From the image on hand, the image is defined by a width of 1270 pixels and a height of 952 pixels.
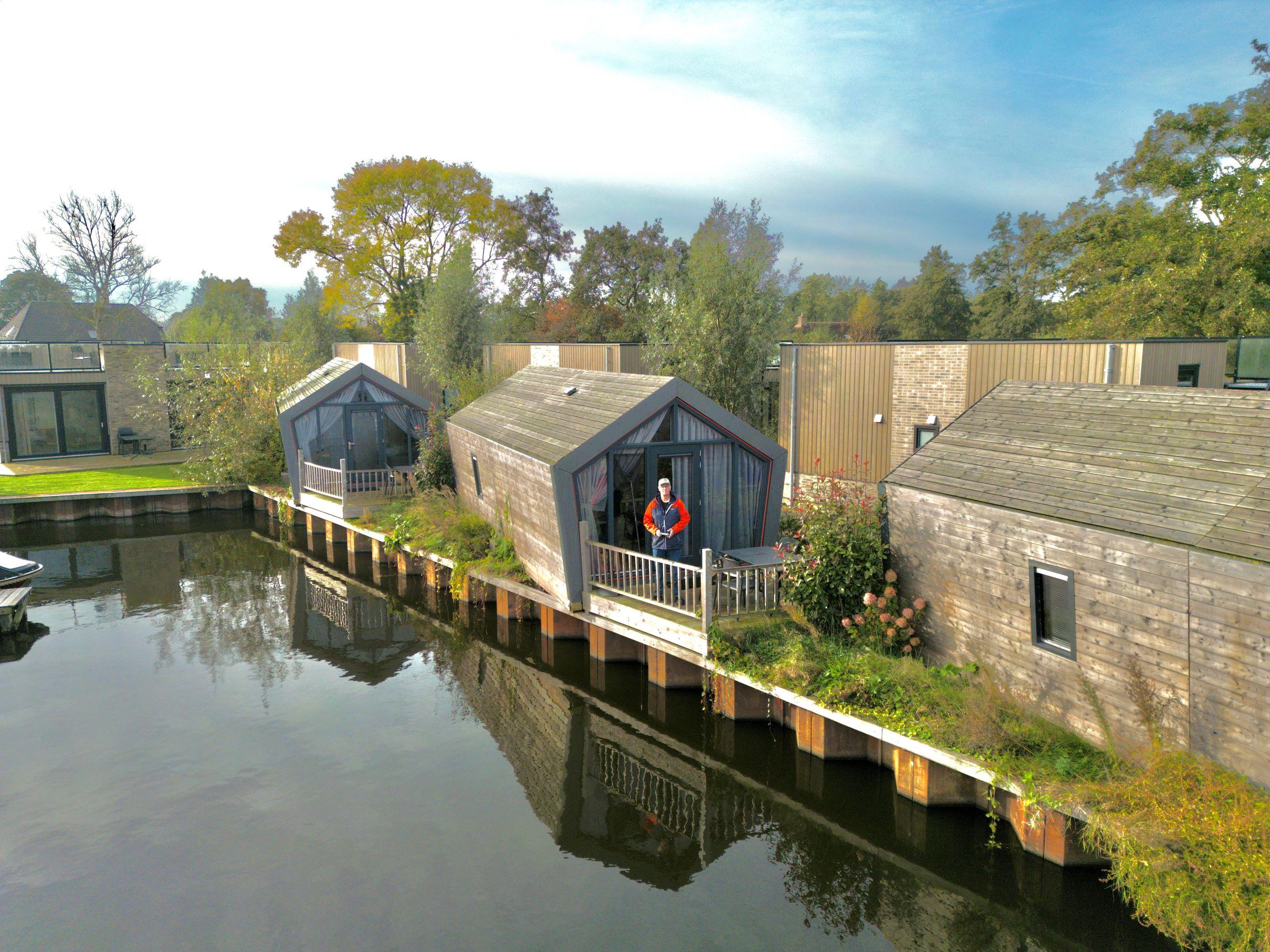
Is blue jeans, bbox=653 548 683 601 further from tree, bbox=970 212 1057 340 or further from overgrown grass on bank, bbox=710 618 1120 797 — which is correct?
tree, bbox=970 212 1057 340

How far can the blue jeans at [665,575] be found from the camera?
12625 millimetres

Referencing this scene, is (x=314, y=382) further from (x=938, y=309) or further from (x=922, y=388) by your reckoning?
(x=938, y=309)

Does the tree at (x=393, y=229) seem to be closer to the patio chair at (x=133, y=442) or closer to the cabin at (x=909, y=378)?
the patio chair at (x=133, y=442)

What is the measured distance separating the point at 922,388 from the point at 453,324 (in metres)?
17.2

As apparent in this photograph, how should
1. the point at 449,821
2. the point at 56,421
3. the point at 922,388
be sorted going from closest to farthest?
1. the point at 449,821
2. the point at 922,388
3. the point at 56,421

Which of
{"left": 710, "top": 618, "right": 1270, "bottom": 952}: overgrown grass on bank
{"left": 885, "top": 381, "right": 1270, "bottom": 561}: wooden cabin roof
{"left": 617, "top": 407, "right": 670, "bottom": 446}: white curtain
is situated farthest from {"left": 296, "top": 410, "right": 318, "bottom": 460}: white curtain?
{"left": 885, "top": 381, "right": 1270, "bottom": 561}: wooden cabin roof

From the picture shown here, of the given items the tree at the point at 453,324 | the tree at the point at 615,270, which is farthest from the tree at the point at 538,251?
the tree at the point at 453,324

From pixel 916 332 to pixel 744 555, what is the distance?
46.0m

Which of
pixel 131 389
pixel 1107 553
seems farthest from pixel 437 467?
pixel 131 389

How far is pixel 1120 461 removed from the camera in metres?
9.24

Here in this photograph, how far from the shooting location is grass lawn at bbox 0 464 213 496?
27.1 m

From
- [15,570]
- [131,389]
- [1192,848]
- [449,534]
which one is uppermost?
[131,389]

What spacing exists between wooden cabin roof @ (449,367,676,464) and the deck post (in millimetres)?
3261

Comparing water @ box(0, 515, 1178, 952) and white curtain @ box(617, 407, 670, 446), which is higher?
white curtain @ box(617, 407, 670, 446)
